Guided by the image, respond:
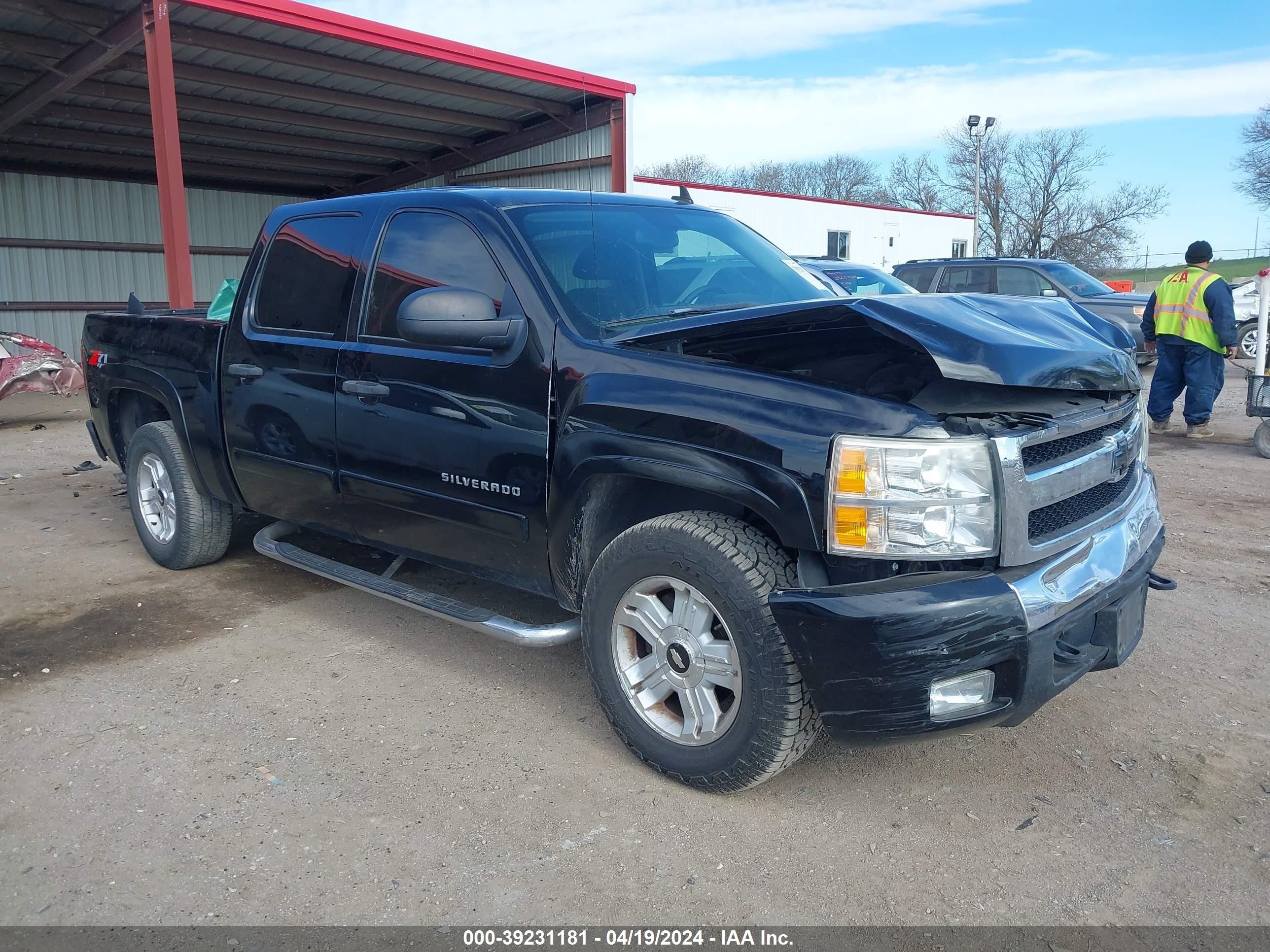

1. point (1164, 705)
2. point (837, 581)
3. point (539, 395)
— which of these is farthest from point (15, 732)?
point (1164, 705)

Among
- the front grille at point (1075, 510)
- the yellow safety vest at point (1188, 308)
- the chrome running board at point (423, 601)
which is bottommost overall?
the chrome running board at point (423, 601)

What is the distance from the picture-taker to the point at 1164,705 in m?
3.63

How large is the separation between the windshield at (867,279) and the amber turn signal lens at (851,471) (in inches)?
219

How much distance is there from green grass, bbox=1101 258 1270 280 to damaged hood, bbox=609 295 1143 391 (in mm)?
54240

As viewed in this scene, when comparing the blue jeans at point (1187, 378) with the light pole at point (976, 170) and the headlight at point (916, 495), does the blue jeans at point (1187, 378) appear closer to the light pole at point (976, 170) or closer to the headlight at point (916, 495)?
the headlight at point (916, 495)

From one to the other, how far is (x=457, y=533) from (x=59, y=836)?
156cm

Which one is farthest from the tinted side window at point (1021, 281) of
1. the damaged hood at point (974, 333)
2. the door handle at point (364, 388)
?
the door handle at point (364, 388)

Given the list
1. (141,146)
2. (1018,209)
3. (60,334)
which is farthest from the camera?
(1018,209)

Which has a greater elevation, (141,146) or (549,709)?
(141,146)

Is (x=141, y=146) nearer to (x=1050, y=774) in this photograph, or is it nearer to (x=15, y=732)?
(x=15, y=732)

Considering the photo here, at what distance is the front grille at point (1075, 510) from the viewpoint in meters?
2.78

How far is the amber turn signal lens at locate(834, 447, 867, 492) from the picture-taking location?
8.52ft

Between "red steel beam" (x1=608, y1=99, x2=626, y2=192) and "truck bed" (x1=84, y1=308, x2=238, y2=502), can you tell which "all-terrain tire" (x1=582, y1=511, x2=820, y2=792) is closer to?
"truck bed" (x1=84, y1=308, x2=238, y2=502)

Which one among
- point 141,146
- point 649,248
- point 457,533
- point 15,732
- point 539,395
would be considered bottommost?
point 15,732
